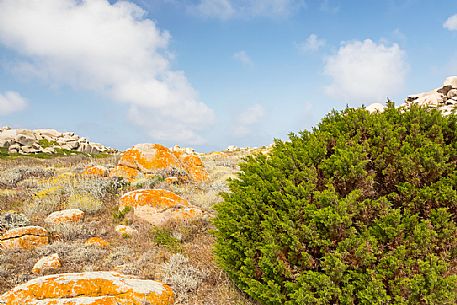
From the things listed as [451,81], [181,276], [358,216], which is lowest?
[181,276]

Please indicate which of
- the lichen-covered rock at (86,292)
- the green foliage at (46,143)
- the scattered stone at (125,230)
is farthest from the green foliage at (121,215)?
the green foliage at (46,143)

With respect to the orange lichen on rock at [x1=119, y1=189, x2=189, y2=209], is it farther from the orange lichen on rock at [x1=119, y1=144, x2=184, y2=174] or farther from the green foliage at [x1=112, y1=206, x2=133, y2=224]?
the orange lichen on rock at [x1=119, y1=144, x2=184, y2=174]

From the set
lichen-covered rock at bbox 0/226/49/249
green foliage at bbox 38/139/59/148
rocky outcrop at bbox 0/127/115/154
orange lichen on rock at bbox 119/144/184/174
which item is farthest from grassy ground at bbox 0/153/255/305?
green foliage at bbox 38/139/59/148

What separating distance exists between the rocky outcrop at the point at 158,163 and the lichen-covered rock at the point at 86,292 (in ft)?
25.2

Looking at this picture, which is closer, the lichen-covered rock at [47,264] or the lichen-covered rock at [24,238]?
the lichen-covered rock at [47,264]

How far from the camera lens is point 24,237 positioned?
22.0 ft

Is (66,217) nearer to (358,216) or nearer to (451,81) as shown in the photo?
(358,216)

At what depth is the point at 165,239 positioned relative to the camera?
6594 millimetres

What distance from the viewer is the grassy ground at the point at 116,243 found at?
4.96 m

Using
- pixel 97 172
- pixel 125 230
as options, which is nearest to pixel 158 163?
pixel 97 172

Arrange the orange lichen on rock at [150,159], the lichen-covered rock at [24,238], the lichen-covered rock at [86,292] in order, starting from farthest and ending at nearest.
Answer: the orange lichen on rock at [150,159] → the lichen-covered rock at [24,238] → the lichen-covered rock at [86,292]

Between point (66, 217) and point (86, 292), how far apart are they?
4.43 meters

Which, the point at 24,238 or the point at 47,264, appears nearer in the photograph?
the point at 47,264

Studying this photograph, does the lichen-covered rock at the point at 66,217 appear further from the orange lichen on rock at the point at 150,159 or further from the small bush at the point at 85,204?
the orange lichen on rock at the point at 150,159
